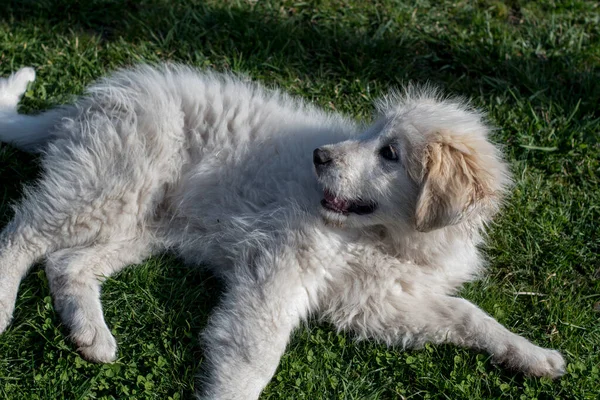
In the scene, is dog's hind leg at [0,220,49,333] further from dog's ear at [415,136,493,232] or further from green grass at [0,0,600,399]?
dog's ear at [415,136,493,232]

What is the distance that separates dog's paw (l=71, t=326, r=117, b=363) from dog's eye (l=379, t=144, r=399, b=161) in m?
1.68

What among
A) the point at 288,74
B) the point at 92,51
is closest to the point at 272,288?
the point at 288,74

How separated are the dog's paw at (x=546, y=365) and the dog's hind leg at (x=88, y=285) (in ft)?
6.90

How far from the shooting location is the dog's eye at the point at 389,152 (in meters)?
3.58

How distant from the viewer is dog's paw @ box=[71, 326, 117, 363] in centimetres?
346

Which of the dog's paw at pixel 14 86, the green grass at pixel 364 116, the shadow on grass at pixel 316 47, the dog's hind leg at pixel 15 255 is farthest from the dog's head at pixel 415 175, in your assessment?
the dog's paw at pixel 14 86

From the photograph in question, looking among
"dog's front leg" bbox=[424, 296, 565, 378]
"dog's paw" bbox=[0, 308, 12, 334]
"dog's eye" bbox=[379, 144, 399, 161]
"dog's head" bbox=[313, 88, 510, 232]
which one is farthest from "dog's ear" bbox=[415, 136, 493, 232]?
"dog's paw" bbox=[0, 308, 12, 334]

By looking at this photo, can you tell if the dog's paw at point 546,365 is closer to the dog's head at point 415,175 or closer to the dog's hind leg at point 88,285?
the dog's head at point 415,175

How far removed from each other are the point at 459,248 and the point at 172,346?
158cm

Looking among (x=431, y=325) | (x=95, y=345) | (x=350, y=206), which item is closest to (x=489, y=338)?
(x=431, y=325)

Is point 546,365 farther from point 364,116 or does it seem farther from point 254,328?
point 364,116

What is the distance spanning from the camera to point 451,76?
538cm

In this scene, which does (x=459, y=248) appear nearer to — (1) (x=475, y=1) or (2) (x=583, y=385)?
(2) (x=583, y=385)

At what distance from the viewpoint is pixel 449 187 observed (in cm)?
332
